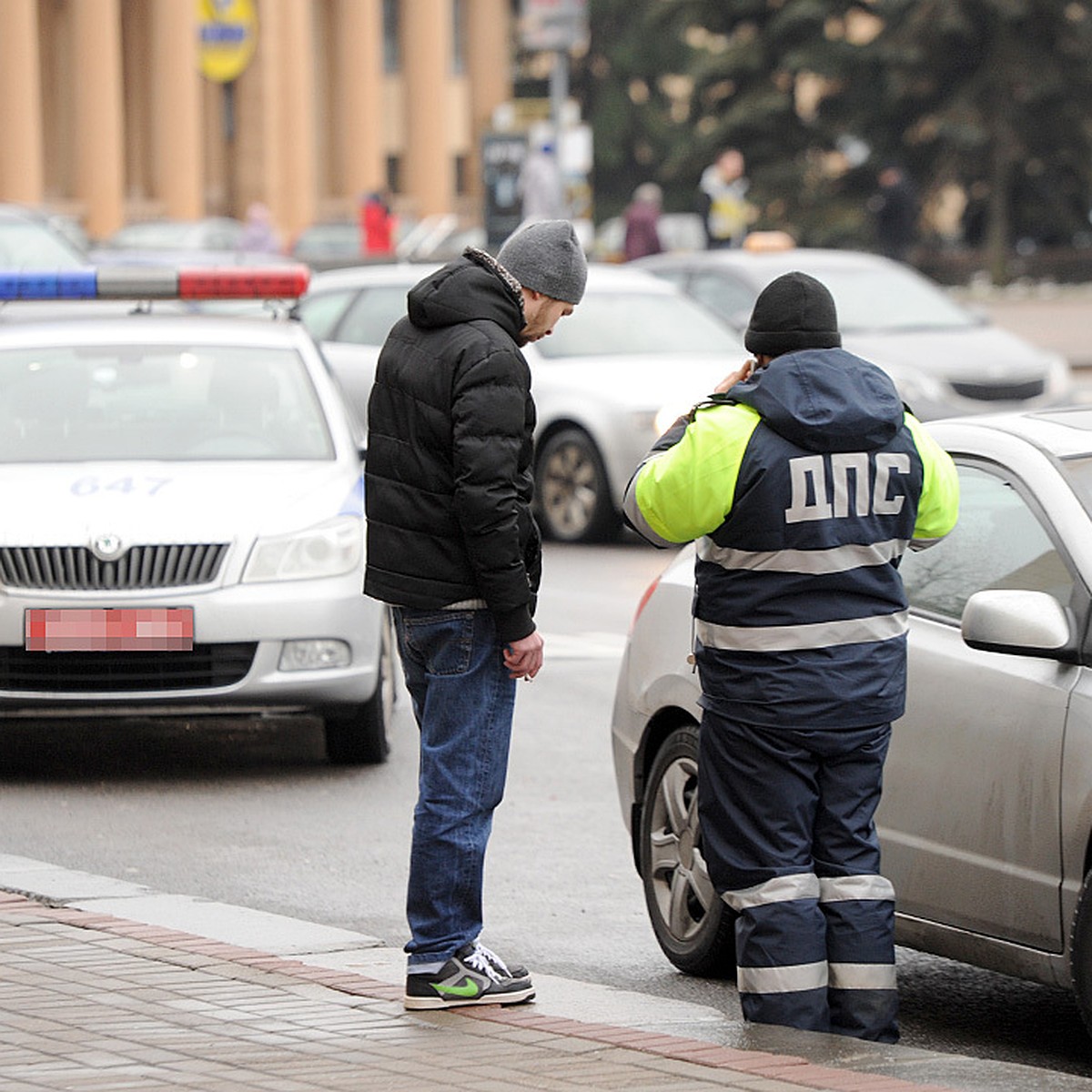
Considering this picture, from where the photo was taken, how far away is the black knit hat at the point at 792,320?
17.6ft

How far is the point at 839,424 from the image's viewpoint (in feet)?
17.2

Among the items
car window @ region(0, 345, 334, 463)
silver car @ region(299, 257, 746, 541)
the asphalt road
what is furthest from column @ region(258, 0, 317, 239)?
car window @ region(0, 345, 334, 463)

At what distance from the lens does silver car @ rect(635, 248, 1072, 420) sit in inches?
738

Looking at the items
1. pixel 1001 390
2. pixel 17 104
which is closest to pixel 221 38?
pixel 17 104

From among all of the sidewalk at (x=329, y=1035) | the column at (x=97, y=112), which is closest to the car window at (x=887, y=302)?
the sidewalk at (x=329, y=1035)

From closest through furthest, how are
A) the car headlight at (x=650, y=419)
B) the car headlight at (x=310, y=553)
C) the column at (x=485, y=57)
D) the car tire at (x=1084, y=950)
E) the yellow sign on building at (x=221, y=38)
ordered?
the car tire at (x=1084, y=950), the car headlight at (x=310, y=553), the car headlight at (x=650, y=419), the yellow sign on building at (x=221, y=38), the column at (x=485, y=57)

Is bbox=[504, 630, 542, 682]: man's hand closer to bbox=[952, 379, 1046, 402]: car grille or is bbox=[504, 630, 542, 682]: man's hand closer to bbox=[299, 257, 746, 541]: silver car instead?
bbox=[299, 257, 746, 541]: silver car

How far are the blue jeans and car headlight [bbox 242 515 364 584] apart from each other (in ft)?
10.7

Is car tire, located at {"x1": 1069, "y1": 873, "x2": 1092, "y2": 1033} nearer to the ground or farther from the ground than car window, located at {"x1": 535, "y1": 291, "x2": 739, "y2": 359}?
farther from the ground

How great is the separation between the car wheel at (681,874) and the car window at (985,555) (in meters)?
0.70

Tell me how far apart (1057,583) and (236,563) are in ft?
12.5

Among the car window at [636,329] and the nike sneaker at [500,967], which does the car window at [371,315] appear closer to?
the car window at [636,329]

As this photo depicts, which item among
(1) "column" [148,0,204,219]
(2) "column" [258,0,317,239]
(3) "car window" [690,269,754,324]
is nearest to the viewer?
(3) "car window" [690,269,754,324]

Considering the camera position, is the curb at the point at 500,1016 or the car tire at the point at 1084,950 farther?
the car tire at the point at 1084,950
